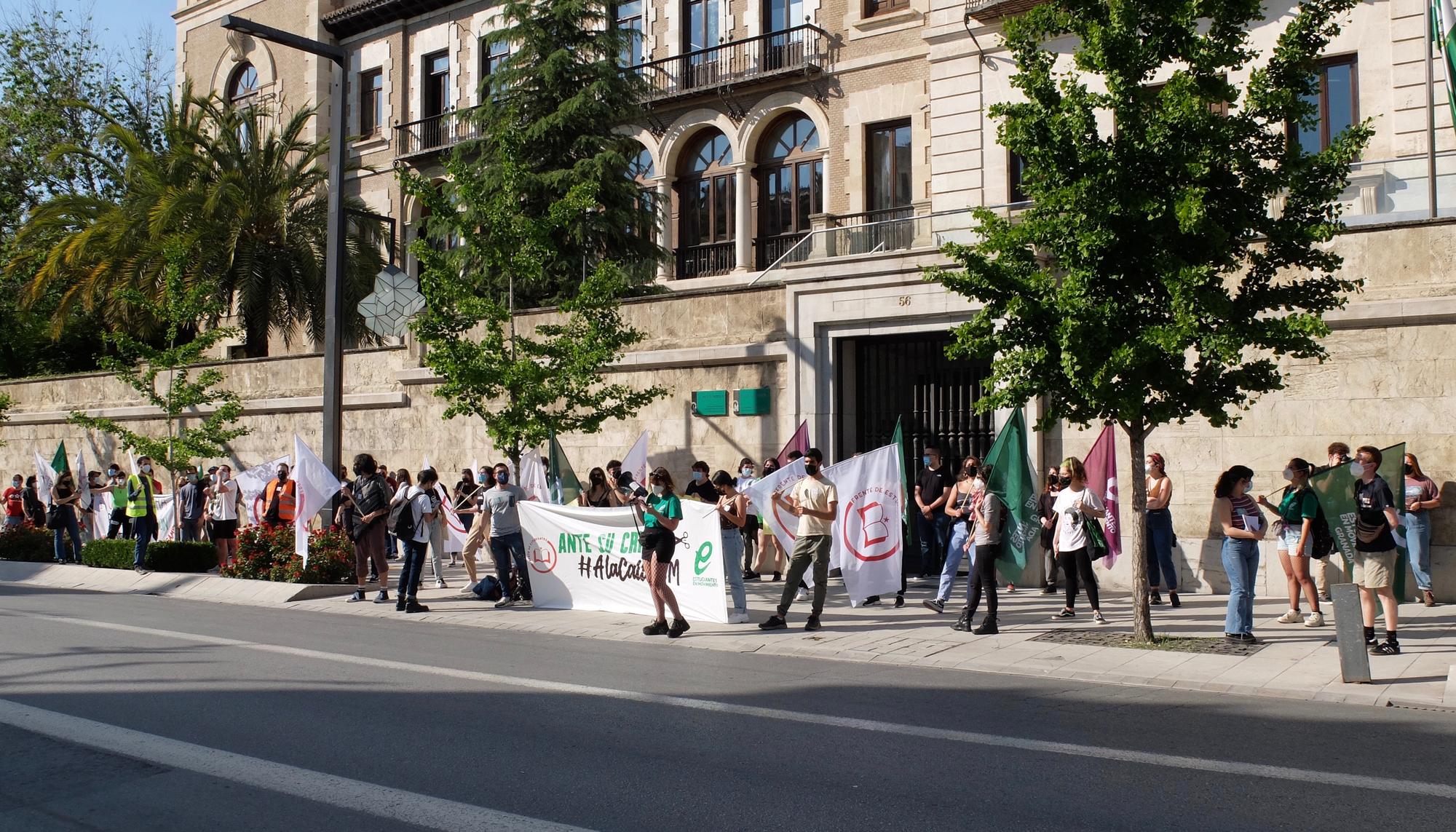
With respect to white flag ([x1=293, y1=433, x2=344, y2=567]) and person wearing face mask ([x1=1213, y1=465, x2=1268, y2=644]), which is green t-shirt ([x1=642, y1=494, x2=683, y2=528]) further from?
white flag ([x1=293, y1=433, x2=344, y2=567])

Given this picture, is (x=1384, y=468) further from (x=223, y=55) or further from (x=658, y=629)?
(x=223, y=55)

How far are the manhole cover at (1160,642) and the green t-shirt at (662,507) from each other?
3724 millimetres

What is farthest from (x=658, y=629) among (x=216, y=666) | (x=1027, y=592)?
(x=1027, y=592)

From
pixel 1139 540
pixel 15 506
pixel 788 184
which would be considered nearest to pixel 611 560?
pixel 1139 540

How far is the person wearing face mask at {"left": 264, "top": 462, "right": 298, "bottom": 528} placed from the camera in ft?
66.1

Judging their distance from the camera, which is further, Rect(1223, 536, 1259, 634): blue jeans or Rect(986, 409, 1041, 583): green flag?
Rect(986, 409, 1041, 583): green flag

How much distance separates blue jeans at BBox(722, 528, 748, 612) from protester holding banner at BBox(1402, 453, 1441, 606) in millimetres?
7275

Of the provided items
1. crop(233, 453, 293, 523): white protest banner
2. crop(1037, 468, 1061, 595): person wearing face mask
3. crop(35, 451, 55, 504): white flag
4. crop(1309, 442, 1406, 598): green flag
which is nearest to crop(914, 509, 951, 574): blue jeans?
crop(1037, 468, 1061, 595): person wearing face mask

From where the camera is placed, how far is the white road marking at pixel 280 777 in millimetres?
5629

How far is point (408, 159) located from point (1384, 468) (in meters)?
27.0

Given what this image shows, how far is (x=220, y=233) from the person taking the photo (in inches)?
1128

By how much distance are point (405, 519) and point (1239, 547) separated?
29.8 feet

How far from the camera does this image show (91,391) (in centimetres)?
3241

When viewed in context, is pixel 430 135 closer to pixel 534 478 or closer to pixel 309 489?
pixel 534 478
